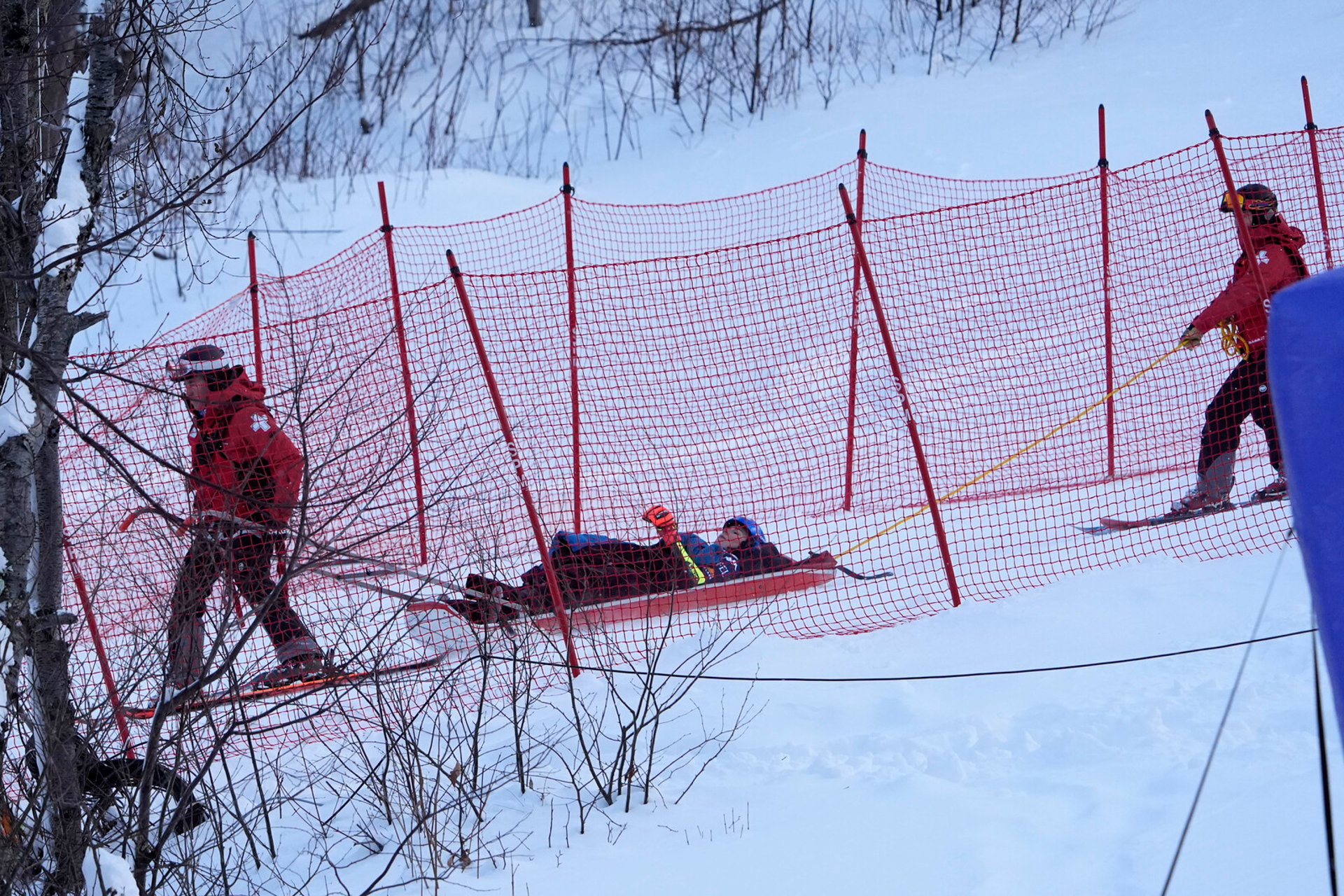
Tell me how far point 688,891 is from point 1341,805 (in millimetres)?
2334

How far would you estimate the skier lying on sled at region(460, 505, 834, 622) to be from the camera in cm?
591

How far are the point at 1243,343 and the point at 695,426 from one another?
577cm

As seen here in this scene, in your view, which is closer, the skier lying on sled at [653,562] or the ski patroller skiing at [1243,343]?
the skier lying on sled at [653,562]

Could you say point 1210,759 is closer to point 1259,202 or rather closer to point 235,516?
point 235,516

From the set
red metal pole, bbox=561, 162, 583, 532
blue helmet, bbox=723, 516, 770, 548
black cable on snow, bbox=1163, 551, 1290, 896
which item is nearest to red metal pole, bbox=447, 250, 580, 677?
blue helmet, bbox=723, 516, 770, 548

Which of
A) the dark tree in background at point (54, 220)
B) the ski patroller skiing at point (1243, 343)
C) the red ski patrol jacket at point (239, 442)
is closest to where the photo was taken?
the dark tree in background at point (54, 220)

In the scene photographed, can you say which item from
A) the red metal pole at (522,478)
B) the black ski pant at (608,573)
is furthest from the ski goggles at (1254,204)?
the red metal pole at (522,478)

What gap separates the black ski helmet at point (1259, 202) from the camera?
6738 millimetres

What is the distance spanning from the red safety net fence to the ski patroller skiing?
0.17 meters

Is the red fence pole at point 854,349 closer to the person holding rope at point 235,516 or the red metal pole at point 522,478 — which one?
the red metal pole at point 522,478

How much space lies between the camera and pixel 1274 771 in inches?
161

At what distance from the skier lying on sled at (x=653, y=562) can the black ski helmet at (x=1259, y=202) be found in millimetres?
3096

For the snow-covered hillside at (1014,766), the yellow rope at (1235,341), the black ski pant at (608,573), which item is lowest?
the snow-covered hillside at (1014,766)

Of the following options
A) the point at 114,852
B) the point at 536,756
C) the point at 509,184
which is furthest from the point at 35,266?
the point at 509,184
